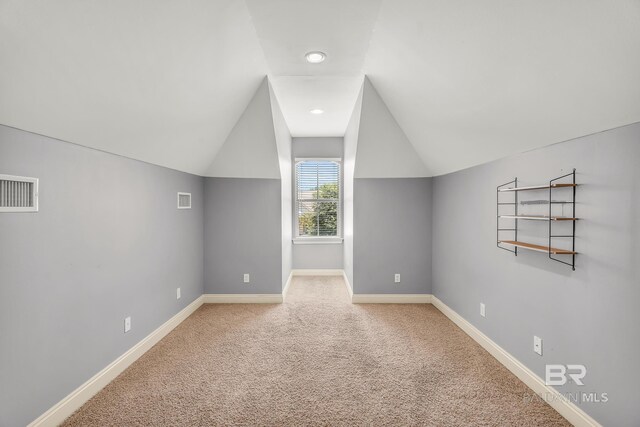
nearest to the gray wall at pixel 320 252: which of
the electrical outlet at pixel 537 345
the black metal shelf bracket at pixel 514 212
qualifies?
the black metal shelf bracket at pixel 514 212

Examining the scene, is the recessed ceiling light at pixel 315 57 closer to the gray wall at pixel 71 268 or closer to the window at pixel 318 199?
the gray wall at pixel 71 268

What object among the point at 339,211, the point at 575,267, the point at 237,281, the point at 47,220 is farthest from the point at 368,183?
the point at 47,220

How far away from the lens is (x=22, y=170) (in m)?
1.61

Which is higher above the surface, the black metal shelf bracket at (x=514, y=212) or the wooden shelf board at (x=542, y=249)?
the black metal shelf bracket at (x=514, y=212)

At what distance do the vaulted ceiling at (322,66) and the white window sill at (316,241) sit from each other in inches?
110

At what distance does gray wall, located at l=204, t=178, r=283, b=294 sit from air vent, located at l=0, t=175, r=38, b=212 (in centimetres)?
239

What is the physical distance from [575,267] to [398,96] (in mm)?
2006

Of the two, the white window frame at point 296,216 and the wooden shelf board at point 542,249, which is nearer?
the wooden shelf board at point 542,249

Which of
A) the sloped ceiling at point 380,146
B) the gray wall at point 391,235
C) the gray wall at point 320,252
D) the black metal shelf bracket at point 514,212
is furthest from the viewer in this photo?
the gray wall at point 320,252

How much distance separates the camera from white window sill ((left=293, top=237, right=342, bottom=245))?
5.62 meters

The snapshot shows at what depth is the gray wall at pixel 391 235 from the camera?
4.04 m

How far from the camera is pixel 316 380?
7.46ft

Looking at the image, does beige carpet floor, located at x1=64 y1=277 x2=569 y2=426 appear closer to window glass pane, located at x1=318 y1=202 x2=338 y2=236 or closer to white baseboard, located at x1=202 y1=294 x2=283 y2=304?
white baseboard, located at x1=202 y1=294 x2=283 y2=304

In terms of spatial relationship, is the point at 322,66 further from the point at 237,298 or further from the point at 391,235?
the point at 237,298
